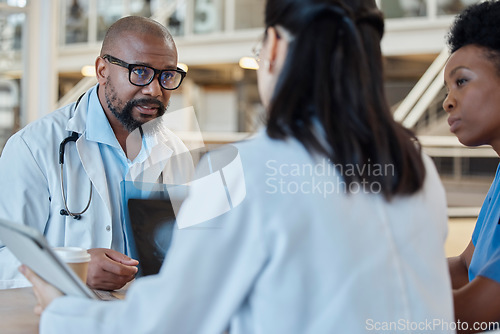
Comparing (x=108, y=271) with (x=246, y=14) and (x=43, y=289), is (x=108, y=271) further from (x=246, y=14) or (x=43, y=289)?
(x=246, y=14)

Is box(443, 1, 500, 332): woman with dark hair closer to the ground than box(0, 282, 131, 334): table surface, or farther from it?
farther from it

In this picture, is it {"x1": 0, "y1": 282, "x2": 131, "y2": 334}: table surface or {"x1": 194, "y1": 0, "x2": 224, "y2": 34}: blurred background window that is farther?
{"x1": 194, "y1": 0, "x2": 224, "y2": 34}: blurred background window

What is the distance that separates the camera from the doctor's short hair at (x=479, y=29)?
1.35 metres

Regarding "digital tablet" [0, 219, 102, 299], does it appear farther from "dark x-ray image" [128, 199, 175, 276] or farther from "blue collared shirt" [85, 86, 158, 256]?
"blue collared shirt" [85, 86, 158, 256]

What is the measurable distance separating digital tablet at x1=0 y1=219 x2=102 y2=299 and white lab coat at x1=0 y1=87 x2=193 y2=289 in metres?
0.75

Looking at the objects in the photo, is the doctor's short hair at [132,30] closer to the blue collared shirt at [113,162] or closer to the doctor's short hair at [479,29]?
the blue collared shirt at [113,162]

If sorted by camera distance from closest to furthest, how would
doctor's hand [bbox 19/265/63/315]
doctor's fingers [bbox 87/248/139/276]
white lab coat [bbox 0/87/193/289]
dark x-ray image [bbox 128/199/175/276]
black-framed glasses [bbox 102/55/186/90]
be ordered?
doctor's hand [bbox 19/265/63/315]
doctor's fingers [bbox 87/248/139/276]
dark x-ray image [bbox 128/199/175/276]
white lab coat [bbox 0/87/193/289]
black-framed glasses [bbox 102/55/186/90]

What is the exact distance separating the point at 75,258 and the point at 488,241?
35.4 inches

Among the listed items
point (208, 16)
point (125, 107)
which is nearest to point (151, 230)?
point (125, 107)

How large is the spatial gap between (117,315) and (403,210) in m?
0.43

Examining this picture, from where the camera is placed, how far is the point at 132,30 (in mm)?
1869

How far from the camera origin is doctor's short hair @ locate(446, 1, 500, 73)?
135 centimetres

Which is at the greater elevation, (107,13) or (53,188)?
(107,13)

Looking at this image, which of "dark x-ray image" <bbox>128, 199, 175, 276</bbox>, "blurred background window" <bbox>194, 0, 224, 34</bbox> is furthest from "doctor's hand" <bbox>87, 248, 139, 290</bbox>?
"blurred background window" <bbox>194, 0, 224, 34</bbox>
